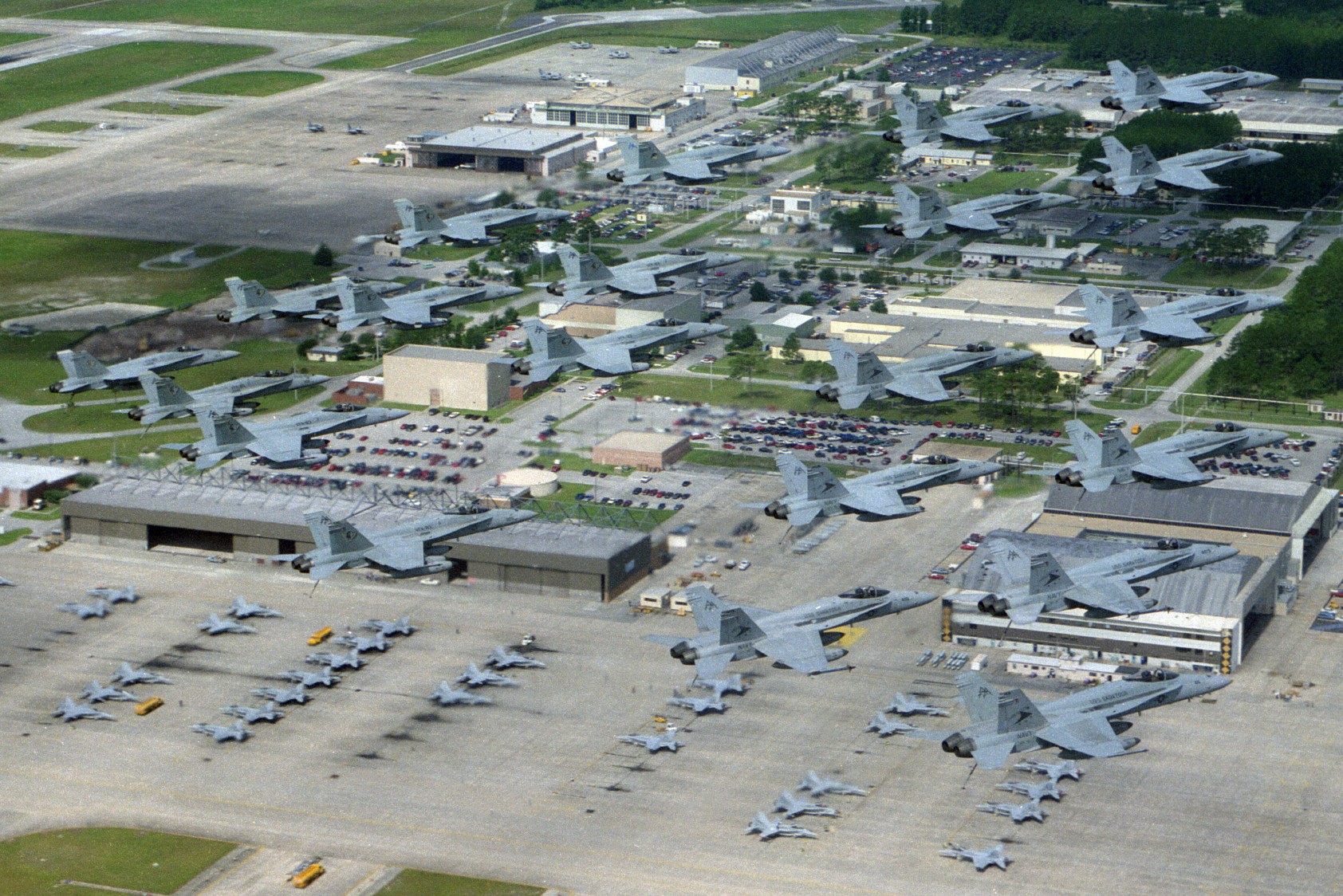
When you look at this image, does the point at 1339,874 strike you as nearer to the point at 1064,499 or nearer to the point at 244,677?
the point at 1064,499

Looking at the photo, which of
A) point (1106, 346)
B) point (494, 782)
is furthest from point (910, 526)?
point (494, 782)

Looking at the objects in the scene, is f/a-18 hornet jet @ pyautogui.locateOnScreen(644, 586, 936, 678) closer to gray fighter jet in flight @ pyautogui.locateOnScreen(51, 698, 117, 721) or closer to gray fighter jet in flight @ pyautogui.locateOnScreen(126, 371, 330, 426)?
gray fighter jet in flight @ pyautogui.locateOnScreen(51, 698, 117, 721)

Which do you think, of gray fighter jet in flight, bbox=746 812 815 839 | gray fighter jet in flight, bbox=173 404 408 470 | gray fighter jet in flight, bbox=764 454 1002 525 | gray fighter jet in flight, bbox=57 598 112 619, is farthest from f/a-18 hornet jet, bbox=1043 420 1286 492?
gray fighter jet in flight, bbox=57 598 112 619

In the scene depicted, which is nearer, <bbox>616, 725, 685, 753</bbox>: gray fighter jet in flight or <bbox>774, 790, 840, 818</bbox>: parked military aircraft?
<bbox>774, 790, 840, 818</bbox>: parked military aircraft

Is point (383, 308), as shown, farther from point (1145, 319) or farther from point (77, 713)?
point (1145, 319)

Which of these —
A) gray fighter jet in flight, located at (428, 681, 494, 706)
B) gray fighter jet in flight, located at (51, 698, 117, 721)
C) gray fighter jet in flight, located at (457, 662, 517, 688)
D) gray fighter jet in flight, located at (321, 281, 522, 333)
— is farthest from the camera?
gray fighter jet in flight, located at (321, 281, 522, 333)

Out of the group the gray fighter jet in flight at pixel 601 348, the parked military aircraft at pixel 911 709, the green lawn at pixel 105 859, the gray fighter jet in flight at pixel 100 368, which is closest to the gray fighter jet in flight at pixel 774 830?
the parked military aircraft at pixel 911 709
